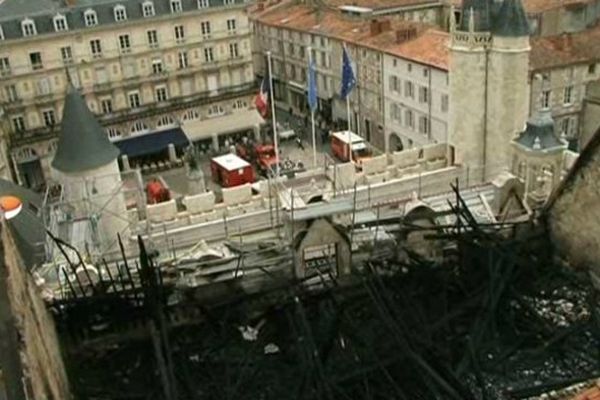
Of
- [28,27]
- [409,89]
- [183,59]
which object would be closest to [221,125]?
[183,59]

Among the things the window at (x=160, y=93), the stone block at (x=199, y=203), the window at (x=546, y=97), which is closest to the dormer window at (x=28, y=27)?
the window at (x=160, y=93)

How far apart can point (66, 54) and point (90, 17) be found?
3.17 metres

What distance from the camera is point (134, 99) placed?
191 feet

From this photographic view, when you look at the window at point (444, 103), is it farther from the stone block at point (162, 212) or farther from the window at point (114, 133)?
the stone block at point (162, 212)

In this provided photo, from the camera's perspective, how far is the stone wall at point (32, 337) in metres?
8.63

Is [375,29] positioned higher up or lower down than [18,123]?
higher up

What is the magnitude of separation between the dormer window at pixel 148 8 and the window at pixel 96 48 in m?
4.03

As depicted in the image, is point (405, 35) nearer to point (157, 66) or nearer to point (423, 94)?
point (423, 94)

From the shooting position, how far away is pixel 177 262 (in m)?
16.8

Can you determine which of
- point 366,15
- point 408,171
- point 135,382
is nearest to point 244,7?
point 366,15

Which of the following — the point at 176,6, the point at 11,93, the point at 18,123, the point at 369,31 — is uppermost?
the point at 176,6

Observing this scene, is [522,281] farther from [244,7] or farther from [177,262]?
[244,7]

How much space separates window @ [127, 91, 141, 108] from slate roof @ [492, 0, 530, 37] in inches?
1404

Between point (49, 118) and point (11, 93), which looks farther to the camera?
point (49, 118)
